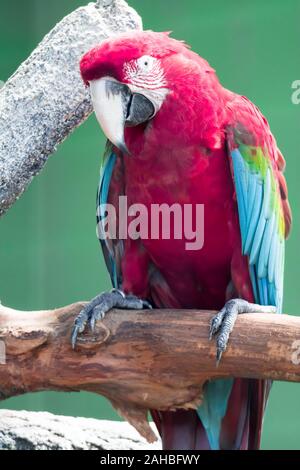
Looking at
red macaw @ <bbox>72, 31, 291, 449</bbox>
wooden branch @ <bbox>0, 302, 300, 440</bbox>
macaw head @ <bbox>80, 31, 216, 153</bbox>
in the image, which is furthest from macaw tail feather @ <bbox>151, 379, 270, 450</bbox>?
macaw head @ <bbox>80, 31, 216, 153</bbox>

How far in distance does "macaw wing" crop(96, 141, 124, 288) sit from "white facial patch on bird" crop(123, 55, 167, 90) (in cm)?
21

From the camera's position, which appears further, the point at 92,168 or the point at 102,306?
the point at 92,168

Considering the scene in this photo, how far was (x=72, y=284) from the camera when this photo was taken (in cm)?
207

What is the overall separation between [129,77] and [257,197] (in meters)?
0.31

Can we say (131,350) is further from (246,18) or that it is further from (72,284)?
(246,18)

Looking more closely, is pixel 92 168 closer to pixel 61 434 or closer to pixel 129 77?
pixel 61 434

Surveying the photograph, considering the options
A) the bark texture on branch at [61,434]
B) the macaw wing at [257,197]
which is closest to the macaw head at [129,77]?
the macaw wing at [257,197]

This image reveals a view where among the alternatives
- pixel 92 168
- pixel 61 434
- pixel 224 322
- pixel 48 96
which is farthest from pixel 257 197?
pixel 92 168

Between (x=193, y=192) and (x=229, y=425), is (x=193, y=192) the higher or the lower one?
the higher one

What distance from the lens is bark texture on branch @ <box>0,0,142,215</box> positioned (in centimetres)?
133

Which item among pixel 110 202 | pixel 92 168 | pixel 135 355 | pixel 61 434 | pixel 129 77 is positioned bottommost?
pixel 61 434

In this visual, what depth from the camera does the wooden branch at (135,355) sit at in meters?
1.14

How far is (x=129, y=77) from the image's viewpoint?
114 centimetres
